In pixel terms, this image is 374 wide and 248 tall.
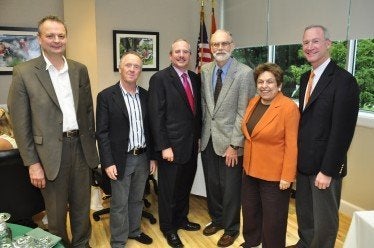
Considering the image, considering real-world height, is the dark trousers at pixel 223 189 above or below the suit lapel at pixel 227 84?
below

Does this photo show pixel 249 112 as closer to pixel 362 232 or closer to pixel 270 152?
pixel 270 152

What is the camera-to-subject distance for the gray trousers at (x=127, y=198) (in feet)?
7.59

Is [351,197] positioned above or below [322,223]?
below

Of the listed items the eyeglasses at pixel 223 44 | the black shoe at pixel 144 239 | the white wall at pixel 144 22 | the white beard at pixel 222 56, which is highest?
the white wall at pixel 144 22

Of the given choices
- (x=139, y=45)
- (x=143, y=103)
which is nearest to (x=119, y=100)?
(x=143, y=103)

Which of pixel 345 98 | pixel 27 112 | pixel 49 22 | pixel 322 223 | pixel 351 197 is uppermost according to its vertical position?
pixel 49 22

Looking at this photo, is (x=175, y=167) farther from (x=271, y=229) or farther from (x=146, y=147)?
(x=271, y=229)

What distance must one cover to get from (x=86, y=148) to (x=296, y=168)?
140 centimetres

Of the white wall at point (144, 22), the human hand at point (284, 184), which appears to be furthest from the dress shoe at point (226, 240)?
the white wall at point (144, 22)

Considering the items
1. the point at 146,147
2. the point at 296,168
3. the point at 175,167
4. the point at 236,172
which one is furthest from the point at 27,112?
the point at 296,168

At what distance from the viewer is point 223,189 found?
2.54 metres

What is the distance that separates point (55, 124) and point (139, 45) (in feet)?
7.70

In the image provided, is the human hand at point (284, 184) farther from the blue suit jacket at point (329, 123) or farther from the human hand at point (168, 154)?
the human hand at point (168, 154)

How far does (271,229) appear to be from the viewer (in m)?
2.09
